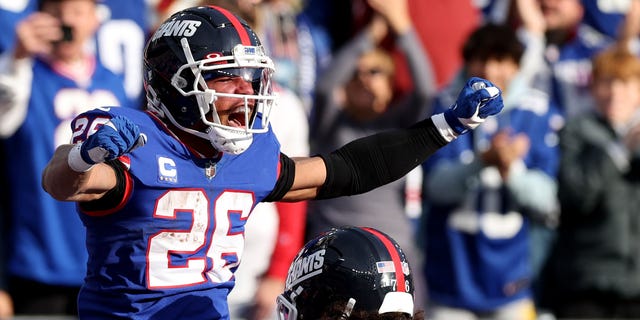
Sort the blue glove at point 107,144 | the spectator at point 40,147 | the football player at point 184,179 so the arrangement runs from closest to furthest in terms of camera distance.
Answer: the blue glove at point 107,144
the football player at point 184,179
the spectator at point 40,147

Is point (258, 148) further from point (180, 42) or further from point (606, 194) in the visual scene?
point (606, 194)

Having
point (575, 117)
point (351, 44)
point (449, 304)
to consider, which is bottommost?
point (449, 304)

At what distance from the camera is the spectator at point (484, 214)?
6.90m

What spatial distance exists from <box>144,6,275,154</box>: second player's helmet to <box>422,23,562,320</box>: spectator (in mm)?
2939

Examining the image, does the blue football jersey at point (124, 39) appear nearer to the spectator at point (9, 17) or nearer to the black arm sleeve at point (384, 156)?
the spectator at point (9, 17)

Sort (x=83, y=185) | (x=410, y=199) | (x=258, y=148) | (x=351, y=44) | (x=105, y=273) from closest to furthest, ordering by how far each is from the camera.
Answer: (x=83, y=185) → (x=105, y=273) → (x=258, y=148) → (x=351, y=44) → (x=410, y=199)

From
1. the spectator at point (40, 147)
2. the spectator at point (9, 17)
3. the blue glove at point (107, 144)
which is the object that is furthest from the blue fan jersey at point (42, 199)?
the blue glove at point (107, 144)

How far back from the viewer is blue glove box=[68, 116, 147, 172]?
3.44 m

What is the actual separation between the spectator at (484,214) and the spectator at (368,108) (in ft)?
0.52

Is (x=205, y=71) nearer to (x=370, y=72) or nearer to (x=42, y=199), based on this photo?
(x=42, y=199)

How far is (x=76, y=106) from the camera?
659 centimetres

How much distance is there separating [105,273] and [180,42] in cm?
79

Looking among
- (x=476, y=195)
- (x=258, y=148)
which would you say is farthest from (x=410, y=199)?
(x=258, y=148)

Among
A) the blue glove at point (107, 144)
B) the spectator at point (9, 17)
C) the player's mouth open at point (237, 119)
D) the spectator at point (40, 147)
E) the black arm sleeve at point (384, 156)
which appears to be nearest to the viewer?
the blue glove at point (107, 144)
